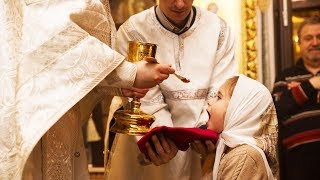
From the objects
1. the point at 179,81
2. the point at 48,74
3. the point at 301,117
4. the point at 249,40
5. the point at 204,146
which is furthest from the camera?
the point at 249,40

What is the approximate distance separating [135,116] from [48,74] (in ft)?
1.76

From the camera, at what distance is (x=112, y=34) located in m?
2.28

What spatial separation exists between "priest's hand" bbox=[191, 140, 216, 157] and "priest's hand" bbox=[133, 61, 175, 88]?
18.3 inches

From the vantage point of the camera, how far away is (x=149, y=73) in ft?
6.76

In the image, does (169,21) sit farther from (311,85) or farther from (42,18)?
(311,85)

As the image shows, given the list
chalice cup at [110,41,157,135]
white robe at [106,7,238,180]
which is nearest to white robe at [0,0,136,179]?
chalice cup at [110,41,157,135]

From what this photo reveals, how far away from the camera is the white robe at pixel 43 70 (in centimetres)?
177

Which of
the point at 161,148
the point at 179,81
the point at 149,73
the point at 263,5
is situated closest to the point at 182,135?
the point at 161,148

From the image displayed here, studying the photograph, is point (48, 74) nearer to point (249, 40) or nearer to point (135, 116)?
point (135, 116)

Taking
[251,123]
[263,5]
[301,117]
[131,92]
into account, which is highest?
[263,5]

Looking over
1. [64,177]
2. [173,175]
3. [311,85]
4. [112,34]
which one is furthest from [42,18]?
[311,85]

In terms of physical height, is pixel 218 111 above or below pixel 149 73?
below

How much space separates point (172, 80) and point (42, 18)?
3.39ft

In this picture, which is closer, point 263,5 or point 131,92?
point 131,92
